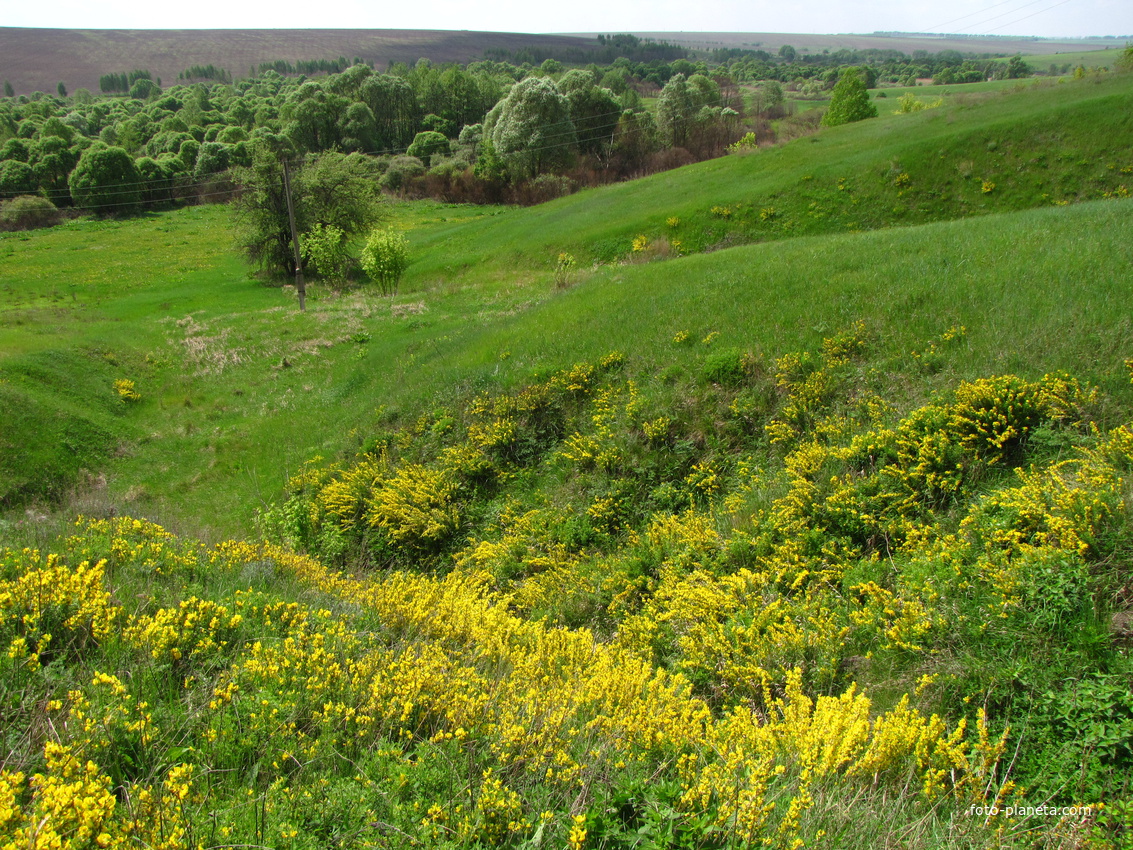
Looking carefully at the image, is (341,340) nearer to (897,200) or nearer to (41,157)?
(897,200)

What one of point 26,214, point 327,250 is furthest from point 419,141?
point 327,250

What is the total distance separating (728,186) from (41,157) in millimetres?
78908

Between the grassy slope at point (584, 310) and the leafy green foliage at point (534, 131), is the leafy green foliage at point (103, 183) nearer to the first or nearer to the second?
the grassy slope at point (584, 310)

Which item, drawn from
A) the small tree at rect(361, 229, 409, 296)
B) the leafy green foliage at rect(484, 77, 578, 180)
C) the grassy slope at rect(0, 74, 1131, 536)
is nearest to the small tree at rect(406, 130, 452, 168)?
the leafy green foliage at rect(484, 77, 578, 180)

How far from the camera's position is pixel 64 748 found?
9.41 feet

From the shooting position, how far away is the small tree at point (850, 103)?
53.1 metres

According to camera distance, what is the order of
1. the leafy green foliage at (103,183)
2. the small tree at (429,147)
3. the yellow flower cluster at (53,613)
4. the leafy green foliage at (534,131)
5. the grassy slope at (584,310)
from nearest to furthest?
the yellow flower cluster at (53,613), the grassy slope at (584,310), the leafy green foliage at (534,131), the leafy green foliage at (103,183), the small tree at (429,147)

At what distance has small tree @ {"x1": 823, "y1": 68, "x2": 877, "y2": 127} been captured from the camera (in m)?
53.1

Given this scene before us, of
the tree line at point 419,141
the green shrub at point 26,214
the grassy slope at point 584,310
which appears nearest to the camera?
the grassy slope at point 584,310

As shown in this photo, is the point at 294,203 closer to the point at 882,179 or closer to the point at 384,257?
Answer: the point at 384,257

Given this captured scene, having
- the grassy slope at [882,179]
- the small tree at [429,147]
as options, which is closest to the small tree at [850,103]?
the grassy slope at [882,179]

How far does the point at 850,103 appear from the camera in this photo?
5303cm

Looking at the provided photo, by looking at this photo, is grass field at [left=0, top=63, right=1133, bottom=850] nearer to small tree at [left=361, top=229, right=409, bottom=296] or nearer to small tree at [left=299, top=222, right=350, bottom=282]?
small tree at [left=361, top=229, right=409, bottom=296]

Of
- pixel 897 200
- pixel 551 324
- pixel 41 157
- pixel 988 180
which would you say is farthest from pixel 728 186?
pixel 41 157
